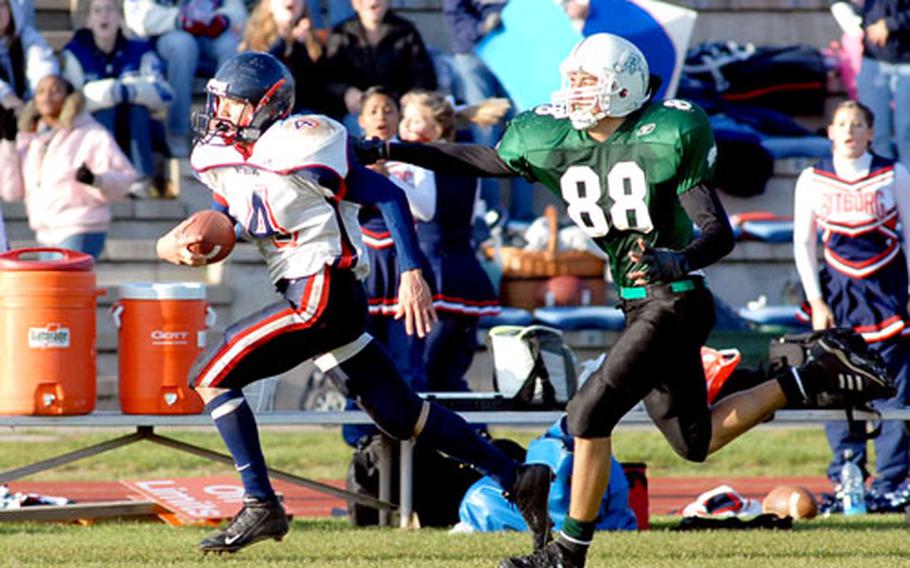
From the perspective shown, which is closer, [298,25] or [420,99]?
[420,99]

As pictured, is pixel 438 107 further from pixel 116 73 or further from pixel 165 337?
pixel 116 73

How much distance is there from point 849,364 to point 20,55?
21.7 feet

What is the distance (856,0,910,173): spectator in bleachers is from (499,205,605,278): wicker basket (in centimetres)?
224

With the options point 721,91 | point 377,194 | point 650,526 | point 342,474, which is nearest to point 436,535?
point 650,526

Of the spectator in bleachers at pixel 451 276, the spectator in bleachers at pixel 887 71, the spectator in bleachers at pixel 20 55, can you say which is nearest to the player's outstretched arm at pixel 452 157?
the spectator in bleachers at pixel 451 276

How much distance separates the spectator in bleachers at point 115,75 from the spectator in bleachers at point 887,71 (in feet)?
15.9

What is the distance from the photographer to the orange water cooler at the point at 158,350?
937cm

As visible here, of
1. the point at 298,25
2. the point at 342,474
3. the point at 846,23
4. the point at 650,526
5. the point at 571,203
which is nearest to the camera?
the point at 571,203

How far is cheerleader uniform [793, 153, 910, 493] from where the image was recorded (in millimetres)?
10375

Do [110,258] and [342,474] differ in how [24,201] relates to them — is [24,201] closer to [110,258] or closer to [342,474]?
[110,258]

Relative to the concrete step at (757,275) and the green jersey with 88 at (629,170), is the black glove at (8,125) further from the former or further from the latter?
the green jersey with 88 at (629,170)

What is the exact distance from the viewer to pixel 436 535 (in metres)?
8.89

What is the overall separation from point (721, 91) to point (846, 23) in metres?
1.02

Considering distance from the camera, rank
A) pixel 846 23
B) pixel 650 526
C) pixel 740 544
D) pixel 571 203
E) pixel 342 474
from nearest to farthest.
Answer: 1. pixel 571 203
2. pixel 740 544
3. pixel 650 526
4. pixel 342 474
5. pixel 846 23
